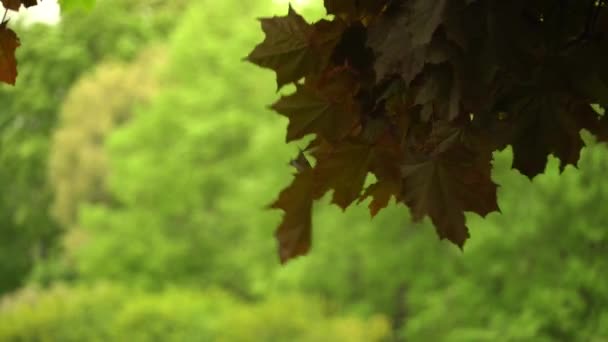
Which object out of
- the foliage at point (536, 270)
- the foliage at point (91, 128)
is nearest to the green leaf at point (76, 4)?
the foliage at point (536, 270)

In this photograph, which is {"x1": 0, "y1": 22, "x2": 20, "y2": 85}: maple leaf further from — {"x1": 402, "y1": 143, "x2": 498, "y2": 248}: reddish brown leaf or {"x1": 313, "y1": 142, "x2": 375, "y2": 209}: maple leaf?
{"x1": 402, "y1": 143, "x2": 498, "y2": 248}: reddish brown leaf

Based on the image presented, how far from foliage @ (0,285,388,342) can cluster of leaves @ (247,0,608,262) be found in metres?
13.6

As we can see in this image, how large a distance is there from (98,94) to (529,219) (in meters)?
17.7

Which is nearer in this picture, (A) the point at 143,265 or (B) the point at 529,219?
(B) the point at 529,219

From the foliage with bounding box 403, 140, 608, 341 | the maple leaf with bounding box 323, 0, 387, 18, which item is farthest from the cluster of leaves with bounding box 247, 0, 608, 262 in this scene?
the foliage with bounding box 403, 140, 608, 341

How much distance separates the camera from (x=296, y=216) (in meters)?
1.87

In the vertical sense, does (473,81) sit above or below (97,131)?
below

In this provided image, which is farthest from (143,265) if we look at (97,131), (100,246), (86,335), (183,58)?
(97,131)

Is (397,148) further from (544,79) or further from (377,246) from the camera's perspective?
(377,246)

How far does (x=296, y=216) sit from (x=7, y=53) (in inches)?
22.7

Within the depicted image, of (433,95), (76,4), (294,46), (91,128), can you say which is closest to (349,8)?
(294,46)

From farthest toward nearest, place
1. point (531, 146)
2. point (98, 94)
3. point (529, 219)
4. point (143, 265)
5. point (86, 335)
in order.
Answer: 1. point (98, 94)
2. point (143, 265)
3. point (86, 335)
4. point (529, 219)
5. point (531, 146)

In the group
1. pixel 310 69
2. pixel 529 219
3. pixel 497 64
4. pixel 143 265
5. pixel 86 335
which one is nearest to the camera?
pixel 497 64

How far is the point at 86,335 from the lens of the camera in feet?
58.1
